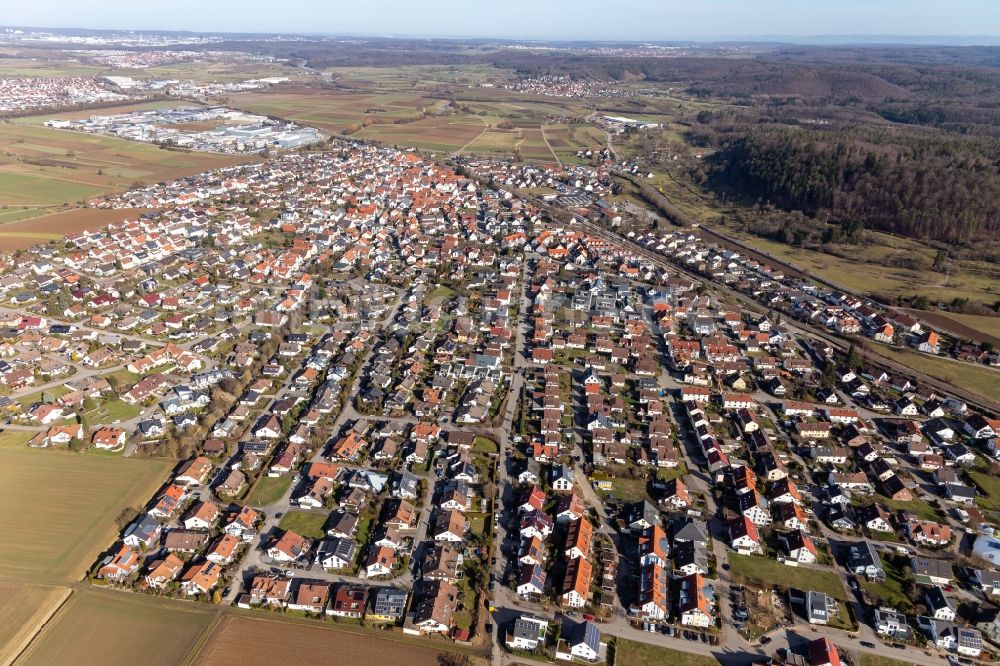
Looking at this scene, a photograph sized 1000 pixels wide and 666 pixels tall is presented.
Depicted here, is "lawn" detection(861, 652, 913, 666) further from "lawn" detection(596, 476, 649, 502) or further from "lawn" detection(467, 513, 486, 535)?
"lawn" detection(467, 513, 486, 535)

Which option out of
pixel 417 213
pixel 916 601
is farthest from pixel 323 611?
pixel 417 213

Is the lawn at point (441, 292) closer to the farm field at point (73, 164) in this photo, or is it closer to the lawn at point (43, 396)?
the lawn at point (43, 396)

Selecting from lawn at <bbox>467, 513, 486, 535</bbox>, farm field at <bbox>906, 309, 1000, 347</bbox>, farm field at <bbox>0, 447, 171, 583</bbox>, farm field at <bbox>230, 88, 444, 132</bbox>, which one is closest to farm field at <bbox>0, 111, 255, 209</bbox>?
farm field at <bbox>230, 88, 444, 132</bbox>

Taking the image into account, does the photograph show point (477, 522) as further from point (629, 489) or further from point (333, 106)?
point (333, 106)

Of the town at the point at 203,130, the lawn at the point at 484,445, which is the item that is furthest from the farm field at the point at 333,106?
the lawn at the point at 484,445

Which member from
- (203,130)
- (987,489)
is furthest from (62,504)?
(203,130)

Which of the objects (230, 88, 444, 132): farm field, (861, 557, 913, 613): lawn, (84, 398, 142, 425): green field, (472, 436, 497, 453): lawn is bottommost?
(861, 557, 913, 613): lawn

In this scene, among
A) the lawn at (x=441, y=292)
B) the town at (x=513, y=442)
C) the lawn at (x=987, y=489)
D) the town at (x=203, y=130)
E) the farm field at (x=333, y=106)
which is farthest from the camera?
the farm field at (x=333, y=106)
